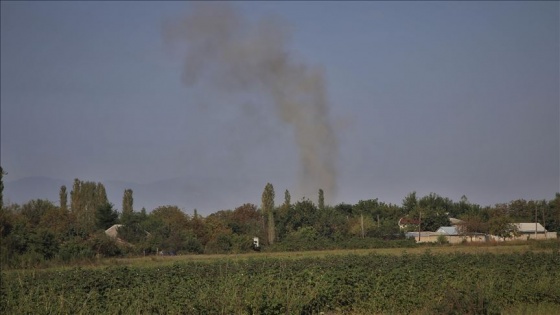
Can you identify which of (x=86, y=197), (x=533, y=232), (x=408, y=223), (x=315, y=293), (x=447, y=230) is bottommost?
(x=315, y=293)

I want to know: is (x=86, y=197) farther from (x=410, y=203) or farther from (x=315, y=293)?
(x=315, y=293)

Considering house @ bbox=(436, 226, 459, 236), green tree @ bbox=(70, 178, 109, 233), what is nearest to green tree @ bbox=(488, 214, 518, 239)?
house @ bbox=(436, 226, 459, 236)

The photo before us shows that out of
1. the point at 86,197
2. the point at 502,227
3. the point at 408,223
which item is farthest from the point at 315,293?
the point at 86,197

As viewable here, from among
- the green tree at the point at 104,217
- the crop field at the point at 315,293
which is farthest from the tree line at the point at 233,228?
the crop field at the point at 315,293

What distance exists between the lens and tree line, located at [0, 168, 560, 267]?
40.8 m

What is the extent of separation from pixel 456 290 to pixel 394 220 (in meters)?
49.2

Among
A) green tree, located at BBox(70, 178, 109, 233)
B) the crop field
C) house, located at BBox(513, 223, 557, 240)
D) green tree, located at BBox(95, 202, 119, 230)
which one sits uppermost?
green tree, located at BBox(70, 178, 109, 233)

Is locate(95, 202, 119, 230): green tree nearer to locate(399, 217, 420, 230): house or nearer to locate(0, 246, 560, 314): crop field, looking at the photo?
locate(399, 217, 420, 230): house

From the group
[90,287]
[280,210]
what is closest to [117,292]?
[90,287]

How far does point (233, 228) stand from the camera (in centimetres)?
6569

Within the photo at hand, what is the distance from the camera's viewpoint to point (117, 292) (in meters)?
11.6

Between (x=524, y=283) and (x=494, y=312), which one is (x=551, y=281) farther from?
(x=494, y=312)

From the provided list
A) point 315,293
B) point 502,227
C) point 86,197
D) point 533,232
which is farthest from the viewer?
point 86,197

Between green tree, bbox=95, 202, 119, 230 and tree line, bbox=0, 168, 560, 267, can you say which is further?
green tree, bbox=95, 202, 119, 230
